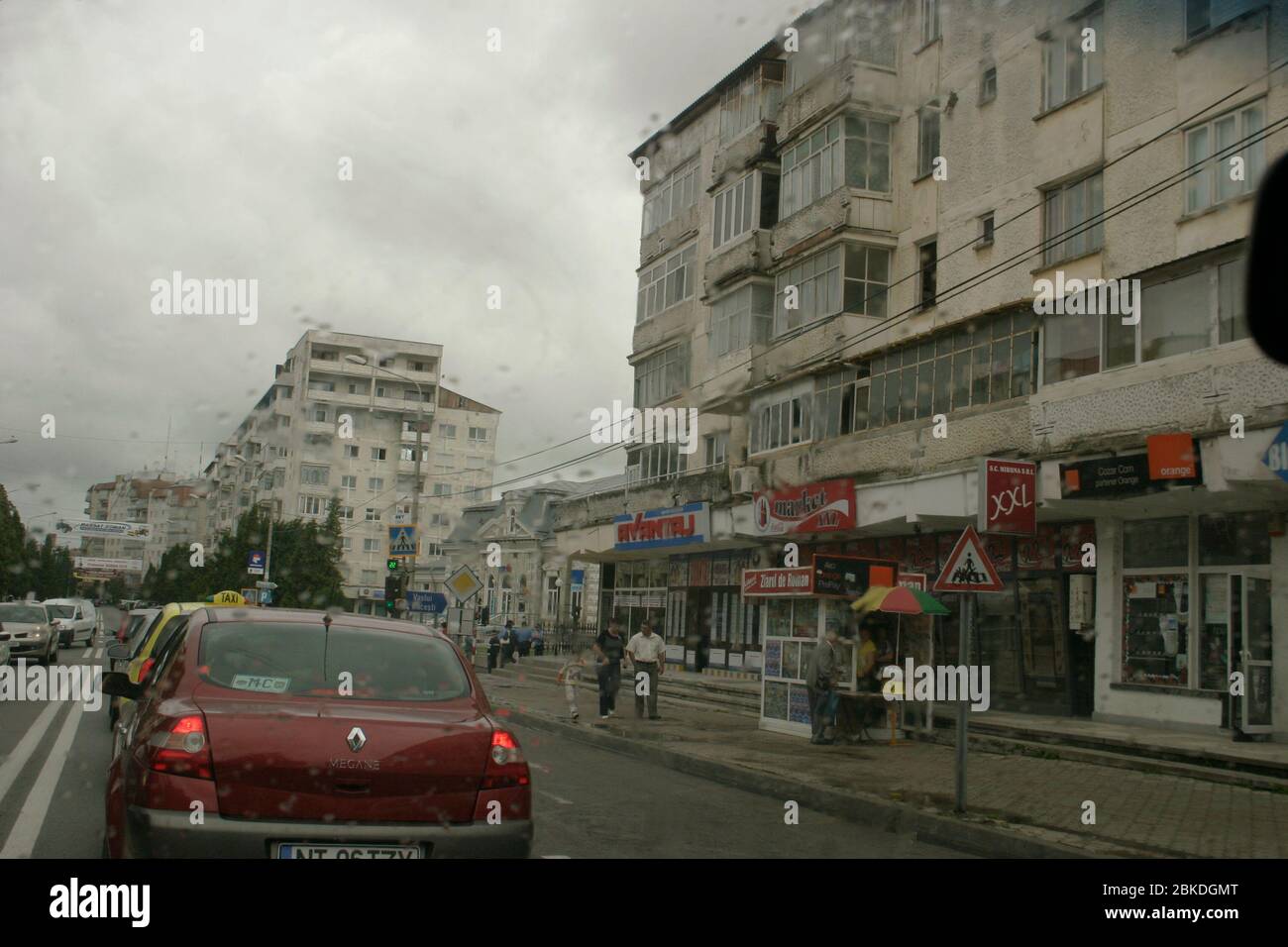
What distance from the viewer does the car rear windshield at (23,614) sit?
93.4 ft

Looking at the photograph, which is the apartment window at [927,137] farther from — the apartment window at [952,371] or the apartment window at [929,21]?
the apartment window at [952,371]

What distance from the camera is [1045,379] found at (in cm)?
1991

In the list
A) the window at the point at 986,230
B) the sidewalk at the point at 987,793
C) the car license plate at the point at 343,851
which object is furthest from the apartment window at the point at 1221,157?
the car license plate at the point at 343,851

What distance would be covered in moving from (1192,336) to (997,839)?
10331 millimetres

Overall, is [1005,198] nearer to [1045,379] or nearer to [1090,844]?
[1045,379]

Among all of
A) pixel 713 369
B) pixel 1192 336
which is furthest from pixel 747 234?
→ pixel 1192 336

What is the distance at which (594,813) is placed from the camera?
1019 cm

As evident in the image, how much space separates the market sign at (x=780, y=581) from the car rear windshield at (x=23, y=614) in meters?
18.7

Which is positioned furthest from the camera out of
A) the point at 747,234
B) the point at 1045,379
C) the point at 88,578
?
the point at 88,578

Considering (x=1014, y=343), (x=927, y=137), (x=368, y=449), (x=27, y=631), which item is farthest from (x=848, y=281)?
(x=368, y=449)

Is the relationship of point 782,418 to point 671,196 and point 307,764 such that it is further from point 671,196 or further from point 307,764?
point 307,764

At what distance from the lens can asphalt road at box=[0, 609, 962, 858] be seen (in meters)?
8.12

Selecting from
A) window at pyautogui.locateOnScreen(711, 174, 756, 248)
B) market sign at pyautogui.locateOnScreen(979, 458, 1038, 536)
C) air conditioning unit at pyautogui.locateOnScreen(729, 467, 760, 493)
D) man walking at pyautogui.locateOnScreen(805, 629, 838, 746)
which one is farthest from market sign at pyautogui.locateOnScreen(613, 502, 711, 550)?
man walking at pyautogui.locateOnScreen(805, 629, 838, 746)

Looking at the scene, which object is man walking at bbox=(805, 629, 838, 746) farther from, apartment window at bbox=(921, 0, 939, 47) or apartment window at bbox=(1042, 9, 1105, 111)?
apartment window at bbox=(921, 0, 939, 47)
